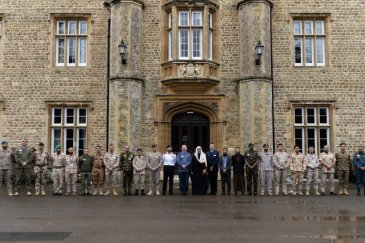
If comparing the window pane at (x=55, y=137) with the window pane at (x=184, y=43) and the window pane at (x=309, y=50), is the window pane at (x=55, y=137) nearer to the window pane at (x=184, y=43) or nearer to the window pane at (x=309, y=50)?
the window pane at (x=184, y=43)

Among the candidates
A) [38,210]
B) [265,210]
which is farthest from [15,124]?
[265,210]

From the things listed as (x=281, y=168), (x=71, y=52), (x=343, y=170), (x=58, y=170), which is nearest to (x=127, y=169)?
(x=58, y=170)

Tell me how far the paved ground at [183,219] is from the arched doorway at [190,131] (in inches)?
222

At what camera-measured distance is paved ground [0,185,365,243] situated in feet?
23.8

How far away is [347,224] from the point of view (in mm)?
8406

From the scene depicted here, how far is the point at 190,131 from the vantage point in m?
18.6

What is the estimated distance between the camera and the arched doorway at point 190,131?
1853 centimetres

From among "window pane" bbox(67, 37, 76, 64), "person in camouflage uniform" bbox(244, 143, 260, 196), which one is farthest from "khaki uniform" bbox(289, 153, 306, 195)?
"window pane" bbox(67, 37, 76, 64)

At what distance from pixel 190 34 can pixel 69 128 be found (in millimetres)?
6459

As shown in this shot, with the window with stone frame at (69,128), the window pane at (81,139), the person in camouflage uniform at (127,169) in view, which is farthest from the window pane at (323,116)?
the window pane at (81,139)

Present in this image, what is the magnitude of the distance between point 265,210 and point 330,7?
1163cm

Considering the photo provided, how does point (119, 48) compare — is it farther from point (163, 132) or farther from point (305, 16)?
point (305, 16)

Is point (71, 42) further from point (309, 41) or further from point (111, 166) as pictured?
point (309, 41)

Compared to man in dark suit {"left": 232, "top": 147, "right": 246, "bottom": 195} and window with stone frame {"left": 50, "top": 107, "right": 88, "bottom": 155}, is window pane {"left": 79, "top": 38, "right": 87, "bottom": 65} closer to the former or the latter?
window with stone frame {"left": 50, "top": 107, "right": 88, "bottom": 155}
